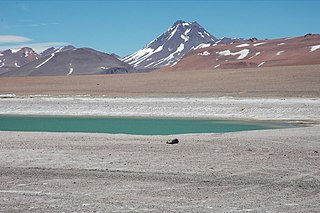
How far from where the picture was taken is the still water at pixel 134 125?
2361 cm

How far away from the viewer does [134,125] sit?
26.3 meters

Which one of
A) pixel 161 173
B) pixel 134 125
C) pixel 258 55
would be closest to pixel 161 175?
pixel 161 173

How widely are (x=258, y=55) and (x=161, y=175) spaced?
308 feet

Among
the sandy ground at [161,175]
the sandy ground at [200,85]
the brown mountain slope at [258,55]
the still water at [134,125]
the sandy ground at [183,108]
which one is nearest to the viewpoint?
the sandy ground at [161,175]

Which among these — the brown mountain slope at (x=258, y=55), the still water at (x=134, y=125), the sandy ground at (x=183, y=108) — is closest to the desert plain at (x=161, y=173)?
the still water at (x=134, y=125)

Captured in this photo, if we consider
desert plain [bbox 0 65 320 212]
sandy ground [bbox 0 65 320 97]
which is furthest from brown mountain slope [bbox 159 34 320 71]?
desert plain [bbox 0 65 320 212]

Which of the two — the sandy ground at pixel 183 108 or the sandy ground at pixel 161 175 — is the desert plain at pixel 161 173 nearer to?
the sandy ground at pixel 161 175

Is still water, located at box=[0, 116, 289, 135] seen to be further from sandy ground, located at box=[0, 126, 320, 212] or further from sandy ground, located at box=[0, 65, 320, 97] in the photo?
sandy ground, located at box=[0, 65, 320, 97]

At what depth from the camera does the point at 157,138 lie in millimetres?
17266

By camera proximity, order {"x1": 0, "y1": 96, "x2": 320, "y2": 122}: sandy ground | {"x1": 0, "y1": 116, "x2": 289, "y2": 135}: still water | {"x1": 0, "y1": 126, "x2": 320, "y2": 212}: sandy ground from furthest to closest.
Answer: {"x1": 0, "y1": 96, "x2": 320, "y2": 122}: sandy ground
{"x1": 0, "y1": 116, "x2": 289, "y2": 135}: still water
{"x1": 0, "y1": 126, "x2": 320, "y2": 212}: sandy ground

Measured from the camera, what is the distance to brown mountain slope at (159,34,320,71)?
85938 mm

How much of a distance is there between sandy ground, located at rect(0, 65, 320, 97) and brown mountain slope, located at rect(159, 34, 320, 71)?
21.3 meters

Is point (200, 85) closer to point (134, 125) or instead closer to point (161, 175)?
point (134, 125)

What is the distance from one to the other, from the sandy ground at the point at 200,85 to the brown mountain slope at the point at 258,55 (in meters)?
21.3
